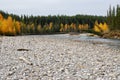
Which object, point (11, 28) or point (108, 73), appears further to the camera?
point (11, 28)

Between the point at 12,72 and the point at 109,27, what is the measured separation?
387 feet

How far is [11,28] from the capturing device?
389ft

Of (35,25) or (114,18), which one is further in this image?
(35,25)

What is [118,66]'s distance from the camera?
811 inches

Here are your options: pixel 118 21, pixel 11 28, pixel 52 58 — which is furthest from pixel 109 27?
pixel 52 58

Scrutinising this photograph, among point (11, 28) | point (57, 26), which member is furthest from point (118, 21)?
point (57, 26)

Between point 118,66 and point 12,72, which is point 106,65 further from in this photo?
point 12,72

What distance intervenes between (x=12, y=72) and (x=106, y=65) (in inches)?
270

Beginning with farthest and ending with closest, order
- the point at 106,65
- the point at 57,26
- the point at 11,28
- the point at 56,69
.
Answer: the point at 57,26
the point at 11,28
the point at 106,65
the point at 56,69

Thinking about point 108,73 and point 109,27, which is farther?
point 109,27

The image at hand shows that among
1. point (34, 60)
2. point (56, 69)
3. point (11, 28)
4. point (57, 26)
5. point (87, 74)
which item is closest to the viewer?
point (87, 74)

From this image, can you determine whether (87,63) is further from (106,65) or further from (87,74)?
(87,74)

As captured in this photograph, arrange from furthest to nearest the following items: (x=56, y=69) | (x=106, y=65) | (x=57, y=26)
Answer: (x=57, y=26)
(x=106, y=65)
(x=56, y=69)

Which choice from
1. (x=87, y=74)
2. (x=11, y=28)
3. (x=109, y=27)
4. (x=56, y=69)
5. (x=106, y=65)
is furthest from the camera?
(x=109, y=27)
